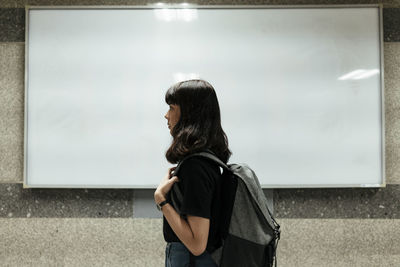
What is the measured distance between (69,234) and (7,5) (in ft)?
4.26

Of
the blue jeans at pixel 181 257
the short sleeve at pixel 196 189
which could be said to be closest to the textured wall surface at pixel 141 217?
the blue jeans at pixel 181 257

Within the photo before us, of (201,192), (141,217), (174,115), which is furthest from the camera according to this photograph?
(141,217)

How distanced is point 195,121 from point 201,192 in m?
0.21

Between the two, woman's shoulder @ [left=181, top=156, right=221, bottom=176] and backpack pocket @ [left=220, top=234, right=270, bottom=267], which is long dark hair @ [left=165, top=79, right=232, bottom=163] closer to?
woman's shoulder @ [left=181, top=156, right=221, bottom=176]

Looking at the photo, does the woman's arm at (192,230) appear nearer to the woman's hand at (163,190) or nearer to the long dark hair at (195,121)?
the woman's hand at (163,190)

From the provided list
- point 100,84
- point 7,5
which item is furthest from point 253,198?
point 7,5

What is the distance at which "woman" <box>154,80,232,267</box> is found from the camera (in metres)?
1.00

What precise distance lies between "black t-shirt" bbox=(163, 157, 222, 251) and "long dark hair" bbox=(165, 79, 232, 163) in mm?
50

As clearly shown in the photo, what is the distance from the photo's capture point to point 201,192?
997 millimetres

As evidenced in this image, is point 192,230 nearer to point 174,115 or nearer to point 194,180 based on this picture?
point 194,180

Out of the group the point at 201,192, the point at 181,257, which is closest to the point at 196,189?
the point at 201,192

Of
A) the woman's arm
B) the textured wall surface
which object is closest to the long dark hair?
the woman's arm

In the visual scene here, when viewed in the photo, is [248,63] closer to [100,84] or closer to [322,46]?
[322,46]

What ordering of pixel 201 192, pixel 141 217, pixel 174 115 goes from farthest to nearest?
pixel 141 217, pixel 174 115, pixel 201 192
